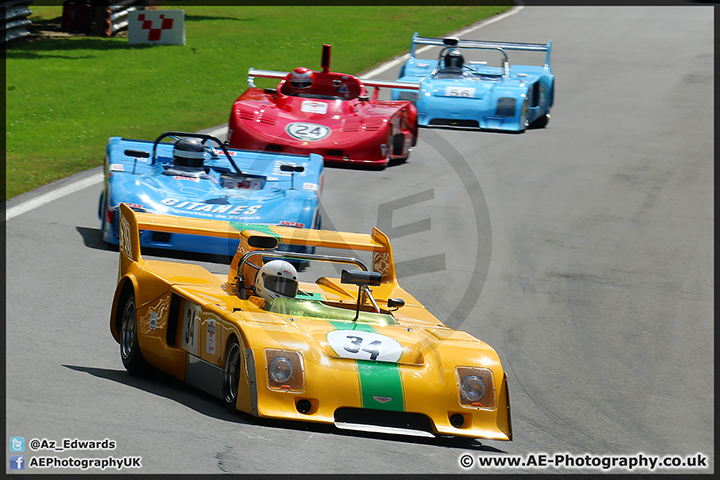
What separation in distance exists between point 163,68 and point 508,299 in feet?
49.2

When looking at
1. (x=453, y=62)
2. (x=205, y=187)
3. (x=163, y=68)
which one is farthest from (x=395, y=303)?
(x=163, y=68)

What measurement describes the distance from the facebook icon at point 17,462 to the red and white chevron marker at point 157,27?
22493 millimetres

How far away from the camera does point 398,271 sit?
11609 mm

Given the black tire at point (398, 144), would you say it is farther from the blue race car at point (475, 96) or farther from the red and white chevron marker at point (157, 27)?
the red and white chevron marker at point (157, 27)

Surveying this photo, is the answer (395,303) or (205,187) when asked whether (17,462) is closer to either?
(395,303)

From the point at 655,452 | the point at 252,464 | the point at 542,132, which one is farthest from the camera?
the point at 542,132

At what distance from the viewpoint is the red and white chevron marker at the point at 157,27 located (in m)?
26.8

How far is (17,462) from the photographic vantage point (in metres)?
5.41

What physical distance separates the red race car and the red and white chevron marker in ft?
34.3

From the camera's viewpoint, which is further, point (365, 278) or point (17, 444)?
point (365, 278)

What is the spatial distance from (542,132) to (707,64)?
33.8 ft

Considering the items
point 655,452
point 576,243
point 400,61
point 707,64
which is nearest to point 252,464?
point 655,452

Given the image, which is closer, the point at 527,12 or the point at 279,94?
the point at 279,94

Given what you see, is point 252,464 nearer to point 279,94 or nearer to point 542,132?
point 279,94
